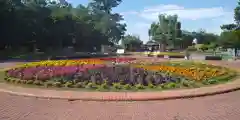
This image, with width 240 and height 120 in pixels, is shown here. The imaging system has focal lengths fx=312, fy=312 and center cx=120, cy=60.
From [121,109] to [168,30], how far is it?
78.0 metres

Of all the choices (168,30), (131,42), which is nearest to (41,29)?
(168,30)

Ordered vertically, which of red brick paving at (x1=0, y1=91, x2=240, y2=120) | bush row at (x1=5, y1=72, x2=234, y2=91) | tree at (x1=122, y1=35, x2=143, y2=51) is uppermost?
tree at (x1=122, y1=35, x2=143, y2=51)

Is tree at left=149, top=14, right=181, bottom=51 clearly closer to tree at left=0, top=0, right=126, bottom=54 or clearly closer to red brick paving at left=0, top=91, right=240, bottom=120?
tree at left=0, top=0, right=126, bottom=54

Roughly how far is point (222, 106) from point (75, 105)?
14.4 feet

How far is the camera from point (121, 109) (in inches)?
347

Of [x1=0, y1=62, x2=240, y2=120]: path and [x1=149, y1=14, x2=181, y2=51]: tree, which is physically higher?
[x1=149, y1=14, x2=181, y2=51]: tree

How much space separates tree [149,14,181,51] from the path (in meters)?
74.6

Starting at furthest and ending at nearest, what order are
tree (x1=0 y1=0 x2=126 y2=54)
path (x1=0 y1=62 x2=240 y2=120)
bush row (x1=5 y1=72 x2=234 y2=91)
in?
tree (x1=0 y1=0 x2=126 y2=54), bush row (x1=5 y1=72 x2=234 y2=91), path (x1=0 y1=62 x2=240 y2=120)

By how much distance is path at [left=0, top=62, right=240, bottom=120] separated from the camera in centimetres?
786

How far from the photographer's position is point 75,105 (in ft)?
30.9

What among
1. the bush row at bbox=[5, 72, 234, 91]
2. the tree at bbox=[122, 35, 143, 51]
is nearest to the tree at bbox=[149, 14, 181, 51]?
the tree at bbox=[122, 35, 143, 51]

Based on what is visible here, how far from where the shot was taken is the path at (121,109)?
786 centimetres

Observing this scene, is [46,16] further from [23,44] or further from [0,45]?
[0,45]

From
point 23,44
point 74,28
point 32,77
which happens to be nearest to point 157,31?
point 74,28
